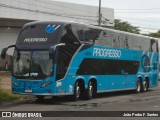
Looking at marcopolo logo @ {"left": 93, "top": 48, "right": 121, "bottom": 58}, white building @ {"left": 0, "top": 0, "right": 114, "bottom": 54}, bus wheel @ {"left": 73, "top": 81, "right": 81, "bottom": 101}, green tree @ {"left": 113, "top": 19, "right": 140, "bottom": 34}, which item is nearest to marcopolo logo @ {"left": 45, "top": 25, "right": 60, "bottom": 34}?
bus wheel @ {"left": 73, "top": 81, "right": 81, "bottom": 101}

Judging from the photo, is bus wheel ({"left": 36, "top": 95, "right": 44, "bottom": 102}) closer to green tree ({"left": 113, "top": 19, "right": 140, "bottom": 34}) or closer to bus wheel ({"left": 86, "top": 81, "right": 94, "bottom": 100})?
bus wheel ({"left": 86, "top": 81, "right": 94, "bottom": 100})

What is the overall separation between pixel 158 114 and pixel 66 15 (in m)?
40.2

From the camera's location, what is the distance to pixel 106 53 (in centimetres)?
2608

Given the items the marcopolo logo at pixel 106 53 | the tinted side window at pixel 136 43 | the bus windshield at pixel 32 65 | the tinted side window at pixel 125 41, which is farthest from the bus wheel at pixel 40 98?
the tinted side window at pixel 136 43

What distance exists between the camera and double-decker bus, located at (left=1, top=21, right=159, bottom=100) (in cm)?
2114

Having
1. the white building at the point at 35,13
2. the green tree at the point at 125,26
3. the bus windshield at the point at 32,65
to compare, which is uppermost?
the green tree at the point at 125,26

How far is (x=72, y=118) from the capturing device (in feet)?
50.8

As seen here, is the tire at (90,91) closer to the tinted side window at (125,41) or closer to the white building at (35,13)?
the tinted side window at (125,41)

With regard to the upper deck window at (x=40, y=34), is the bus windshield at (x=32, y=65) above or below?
below

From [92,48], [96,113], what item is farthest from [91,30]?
[96,113]

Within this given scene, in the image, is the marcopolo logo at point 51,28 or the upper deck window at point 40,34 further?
the marcopolo logo at point 51,28

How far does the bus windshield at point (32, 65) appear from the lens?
21.1m

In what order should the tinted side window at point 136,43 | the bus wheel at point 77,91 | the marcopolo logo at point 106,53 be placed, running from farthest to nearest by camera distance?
1. the tinted side window at point 136,43
2. the marcopolo logo at point 106,53
3. the bus wheel at point 77,91

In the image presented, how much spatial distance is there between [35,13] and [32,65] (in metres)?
30.2
